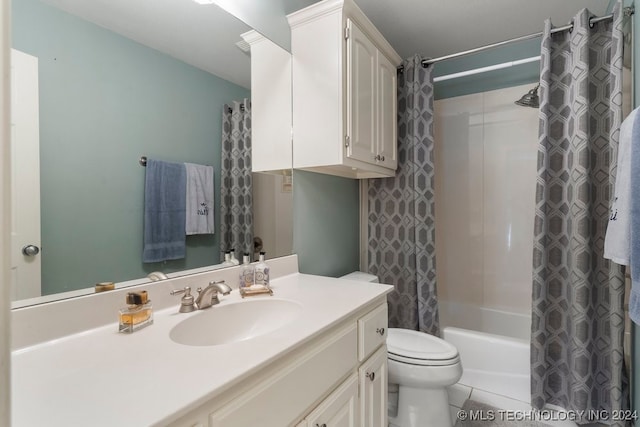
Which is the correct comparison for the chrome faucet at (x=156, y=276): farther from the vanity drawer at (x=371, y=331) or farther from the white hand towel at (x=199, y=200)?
the vanity drawer at (x=371, y=331)

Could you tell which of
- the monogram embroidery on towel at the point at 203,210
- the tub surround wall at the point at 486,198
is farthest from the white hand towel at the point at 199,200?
the tub surround wall at the point at 486,198

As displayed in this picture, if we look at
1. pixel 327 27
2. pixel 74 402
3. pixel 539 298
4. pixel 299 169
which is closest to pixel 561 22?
pixel 327 27

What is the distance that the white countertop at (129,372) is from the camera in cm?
53

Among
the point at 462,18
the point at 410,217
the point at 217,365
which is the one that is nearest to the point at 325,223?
the point at 410,217

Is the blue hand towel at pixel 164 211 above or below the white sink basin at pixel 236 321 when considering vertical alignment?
above

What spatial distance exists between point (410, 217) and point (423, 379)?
1008 millimetres

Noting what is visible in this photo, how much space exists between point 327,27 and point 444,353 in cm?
170

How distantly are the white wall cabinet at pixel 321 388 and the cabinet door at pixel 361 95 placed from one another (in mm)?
800

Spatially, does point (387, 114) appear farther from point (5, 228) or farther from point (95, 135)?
point (5, 228)

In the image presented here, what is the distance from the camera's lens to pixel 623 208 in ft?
3.74

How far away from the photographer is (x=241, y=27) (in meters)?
1.40

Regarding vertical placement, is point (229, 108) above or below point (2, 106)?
above

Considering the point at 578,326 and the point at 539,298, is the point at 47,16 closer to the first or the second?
the point at 539,298

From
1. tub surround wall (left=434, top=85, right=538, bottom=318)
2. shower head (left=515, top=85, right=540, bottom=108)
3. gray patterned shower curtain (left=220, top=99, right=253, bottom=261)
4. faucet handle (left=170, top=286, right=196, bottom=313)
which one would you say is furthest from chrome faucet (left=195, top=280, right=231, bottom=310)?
shower head (left=515, top=85, right=540, bottom=108)
